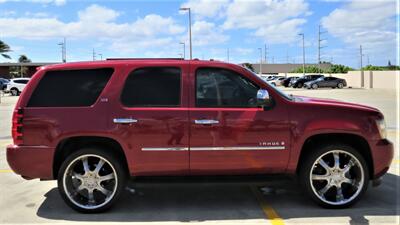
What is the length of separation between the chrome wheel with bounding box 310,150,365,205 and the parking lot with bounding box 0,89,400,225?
17 cm

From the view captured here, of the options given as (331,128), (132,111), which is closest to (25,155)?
(132,111)

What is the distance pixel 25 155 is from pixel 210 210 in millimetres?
2262

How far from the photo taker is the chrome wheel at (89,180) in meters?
5.58

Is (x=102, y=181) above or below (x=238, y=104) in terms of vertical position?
below

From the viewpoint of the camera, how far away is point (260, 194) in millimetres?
6375

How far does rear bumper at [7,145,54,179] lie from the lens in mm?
5492

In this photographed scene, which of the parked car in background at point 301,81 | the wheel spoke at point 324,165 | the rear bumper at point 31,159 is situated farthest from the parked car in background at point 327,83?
the rear bumper at point 31,159

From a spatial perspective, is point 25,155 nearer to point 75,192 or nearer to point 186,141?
point 75,192

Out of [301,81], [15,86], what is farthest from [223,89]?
[301,81]

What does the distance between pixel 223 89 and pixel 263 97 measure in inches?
20.7

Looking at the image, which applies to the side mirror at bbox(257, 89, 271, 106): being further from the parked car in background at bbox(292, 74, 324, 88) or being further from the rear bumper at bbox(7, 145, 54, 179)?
the parked car in background at bbox(292, 74, 324, 88)

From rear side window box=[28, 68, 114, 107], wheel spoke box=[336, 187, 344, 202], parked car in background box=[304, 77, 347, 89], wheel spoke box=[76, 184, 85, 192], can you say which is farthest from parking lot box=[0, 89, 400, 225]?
parked car in background box=[304, 77, 347, 89]

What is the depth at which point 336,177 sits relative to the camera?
5.74m

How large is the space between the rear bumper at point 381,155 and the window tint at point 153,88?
2.43 metres
